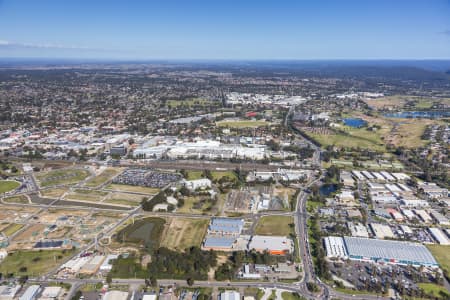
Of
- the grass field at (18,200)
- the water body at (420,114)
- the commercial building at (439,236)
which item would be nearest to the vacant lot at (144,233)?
the grass field at (18,200)

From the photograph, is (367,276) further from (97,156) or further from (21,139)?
(21,139)

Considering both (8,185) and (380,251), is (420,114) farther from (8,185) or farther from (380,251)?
(8,185)

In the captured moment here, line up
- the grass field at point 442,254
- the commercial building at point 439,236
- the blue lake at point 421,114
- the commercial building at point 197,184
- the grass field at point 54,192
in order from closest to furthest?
the grass field at point 442,254, the commercial building at point 439,236, the grass field at point 54,192, the commercial building at point 197,184, the blue lake at point 421,114

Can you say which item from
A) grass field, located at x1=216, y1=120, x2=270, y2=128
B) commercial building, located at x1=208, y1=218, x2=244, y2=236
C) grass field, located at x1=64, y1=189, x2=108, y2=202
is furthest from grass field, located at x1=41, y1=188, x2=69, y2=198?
grass field, located at x1=216, y1=120, x2=270, y2=128

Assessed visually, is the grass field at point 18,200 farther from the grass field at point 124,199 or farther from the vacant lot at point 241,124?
the vacant lot at point 241,124

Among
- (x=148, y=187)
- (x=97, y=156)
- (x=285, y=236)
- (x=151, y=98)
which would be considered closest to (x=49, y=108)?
(x=151, y=98)

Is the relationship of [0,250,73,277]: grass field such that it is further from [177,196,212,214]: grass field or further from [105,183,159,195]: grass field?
[105,183,159,195]: grass field
